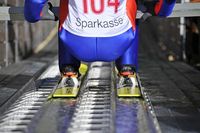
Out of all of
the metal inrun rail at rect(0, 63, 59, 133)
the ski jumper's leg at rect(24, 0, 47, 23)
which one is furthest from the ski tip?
the ski jumper's leg at rect(24, 0, 47, 23)

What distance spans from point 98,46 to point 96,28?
0.15 m

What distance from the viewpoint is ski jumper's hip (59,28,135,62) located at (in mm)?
3785

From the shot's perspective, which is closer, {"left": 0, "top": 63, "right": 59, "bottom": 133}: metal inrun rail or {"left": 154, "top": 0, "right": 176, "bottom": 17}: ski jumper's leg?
{"left": 0, "top": 63, "right": 59, "bottom": 133}: metal inrun rail

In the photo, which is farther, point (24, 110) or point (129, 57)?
point (129, 57)

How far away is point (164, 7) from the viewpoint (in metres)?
4.01

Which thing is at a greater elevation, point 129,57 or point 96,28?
point 96,28

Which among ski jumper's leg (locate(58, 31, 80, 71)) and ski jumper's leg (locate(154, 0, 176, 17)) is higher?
ski jumper's leg (locate(154, 0, 176, 17))

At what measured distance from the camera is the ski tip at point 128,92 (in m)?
4.02

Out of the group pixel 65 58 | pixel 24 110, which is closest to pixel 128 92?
pixel 65 58

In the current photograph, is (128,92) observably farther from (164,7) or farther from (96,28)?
(164,7)

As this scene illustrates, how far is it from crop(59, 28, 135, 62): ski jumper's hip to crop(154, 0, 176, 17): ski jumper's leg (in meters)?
0.34

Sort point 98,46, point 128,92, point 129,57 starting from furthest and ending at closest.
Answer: point 129,57 < point 128,92 < point 98,46

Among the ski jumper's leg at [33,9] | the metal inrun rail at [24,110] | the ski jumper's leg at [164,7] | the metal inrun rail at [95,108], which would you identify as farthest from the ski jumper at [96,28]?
the metal inrun rail at [24,110]

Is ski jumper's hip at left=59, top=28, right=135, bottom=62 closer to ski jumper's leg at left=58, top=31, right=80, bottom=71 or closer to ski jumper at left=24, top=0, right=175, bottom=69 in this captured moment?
ski jumper at left=24, top=0, right=175, bottom=69
